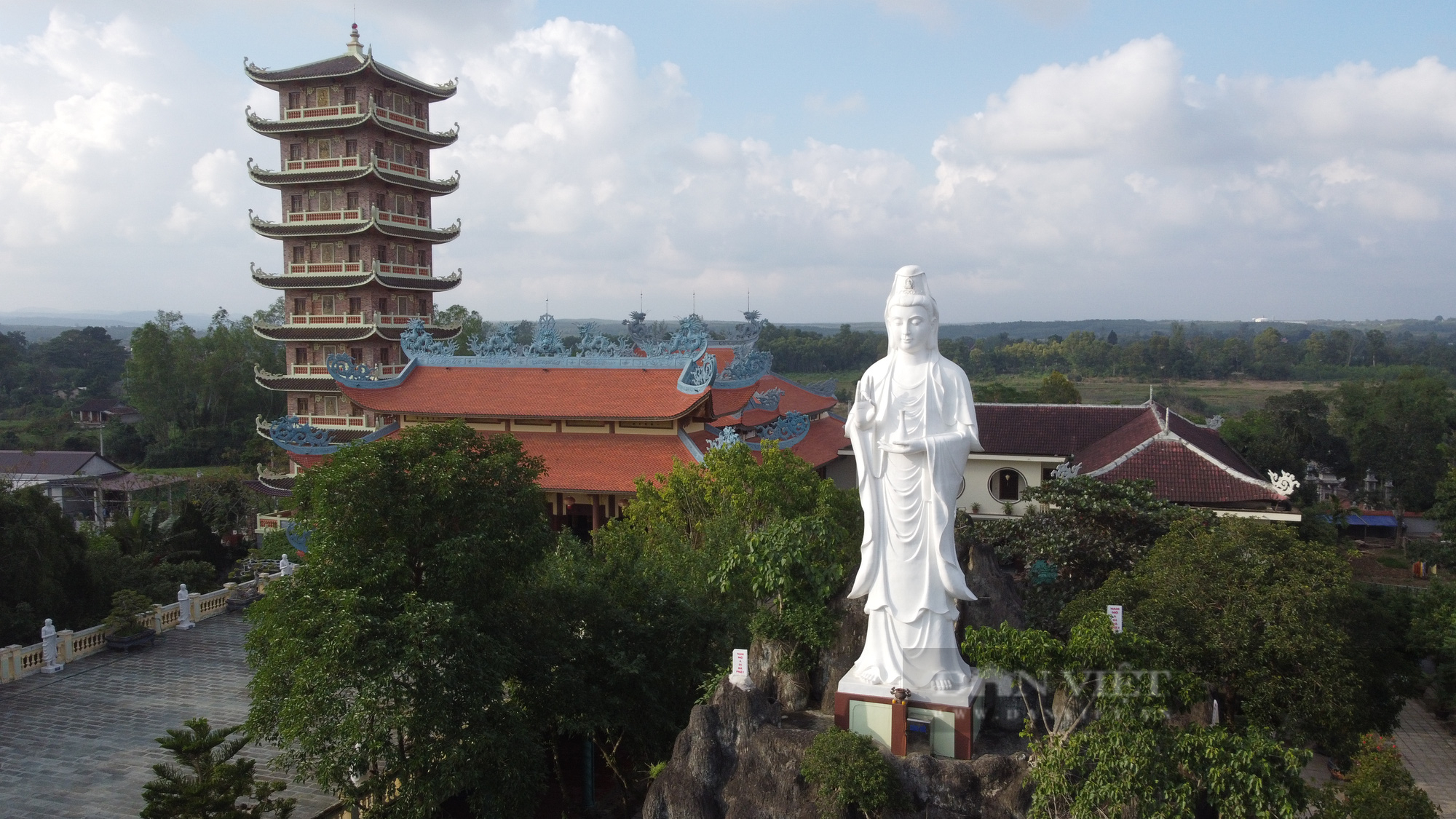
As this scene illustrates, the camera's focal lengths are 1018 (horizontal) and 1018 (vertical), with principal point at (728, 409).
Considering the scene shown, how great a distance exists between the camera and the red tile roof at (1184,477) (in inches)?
650

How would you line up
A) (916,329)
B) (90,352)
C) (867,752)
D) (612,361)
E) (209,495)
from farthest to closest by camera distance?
(90,352) < (209,495) < (612,361) < (916,329) < (867,752)

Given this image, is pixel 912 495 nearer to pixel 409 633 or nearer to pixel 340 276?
pixel 409 633

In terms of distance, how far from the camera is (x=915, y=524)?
337 inches

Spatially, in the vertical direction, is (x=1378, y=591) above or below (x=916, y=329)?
below

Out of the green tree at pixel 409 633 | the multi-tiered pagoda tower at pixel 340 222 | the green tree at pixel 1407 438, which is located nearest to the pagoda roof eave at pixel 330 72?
the multi-tiered pagoda tower at pixel 340 222

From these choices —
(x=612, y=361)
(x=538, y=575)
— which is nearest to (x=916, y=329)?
(x=538, y=575)

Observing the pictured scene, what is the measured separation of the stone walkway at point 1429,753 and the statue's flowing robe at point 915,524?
23.8ft

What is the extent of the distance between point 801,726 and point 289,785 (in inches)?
244

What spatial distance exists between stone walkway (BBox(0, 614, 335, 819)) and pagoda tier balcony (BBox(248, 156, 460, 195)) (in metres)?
13.0

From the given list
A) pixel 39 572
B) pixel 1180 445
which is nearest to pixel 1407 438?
pixel 1180 445

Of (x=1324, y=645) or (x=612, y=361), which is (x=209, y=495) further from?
(x=1324, y=645)

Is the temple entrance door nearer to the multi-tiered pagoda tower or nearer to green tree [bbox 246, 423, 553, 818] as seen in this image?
the multi-tiered pagoda tower

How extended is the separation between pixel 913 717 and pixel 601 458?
10936mm

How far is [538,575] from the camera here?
10891 mm
